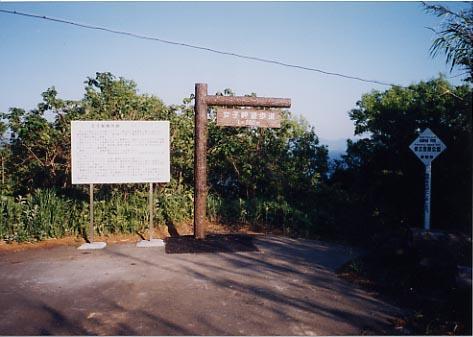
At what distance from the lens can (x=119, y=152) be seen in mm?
7016

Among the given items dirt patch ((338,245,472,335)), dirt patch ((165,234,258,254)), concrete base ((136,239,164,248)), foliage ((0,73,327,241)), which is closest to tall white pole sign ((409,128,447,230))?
dirt patch ((338,245,472,335))

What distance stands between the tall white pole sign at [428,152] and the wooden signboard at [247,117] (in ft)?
9.31

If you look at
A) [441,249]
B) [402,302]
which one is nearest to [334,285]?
[402,302]

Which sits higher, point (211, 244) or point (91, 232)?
point (91, 232)

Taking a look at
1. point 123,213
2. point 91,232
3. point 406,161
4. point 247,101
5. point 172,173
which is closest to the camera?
point 91,232

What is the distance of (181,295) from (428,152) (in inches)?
207

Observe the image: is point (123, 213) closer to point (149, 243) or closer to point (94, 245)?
point (94, 245)

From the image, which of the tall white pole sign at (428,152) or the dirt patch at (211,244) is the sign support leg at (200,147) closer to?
the dirt patch at (211,244)

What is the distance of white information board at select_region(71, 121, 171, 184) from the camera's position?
6902mm

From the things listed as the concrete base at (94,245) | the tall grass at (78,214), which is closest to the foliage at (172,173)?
the tall grass at (78,214)

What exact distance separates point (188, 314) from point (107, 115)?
21.0 ft

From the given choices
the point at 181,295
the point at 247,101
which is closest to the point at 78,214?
the point at 181,295

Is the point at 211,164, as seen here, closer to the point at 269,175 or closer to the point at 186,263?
the point at 269,175

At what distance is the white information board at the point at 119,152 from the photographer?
22.6ft
